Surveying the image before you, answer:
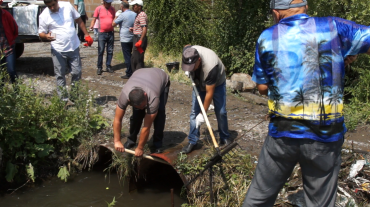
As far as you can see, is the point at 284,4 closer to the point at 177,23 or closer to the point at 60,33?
the point at 60,33

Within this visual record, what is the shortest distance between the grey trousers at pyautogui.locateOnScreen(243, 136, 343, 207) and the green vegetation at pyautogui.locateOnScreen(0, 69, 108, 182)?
3.19 metres

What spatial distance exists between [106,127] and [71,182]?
3.06 feet

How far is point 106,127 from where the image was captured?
5508 mm

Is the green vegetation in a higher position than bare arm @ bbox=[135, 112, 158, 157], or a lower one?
lower

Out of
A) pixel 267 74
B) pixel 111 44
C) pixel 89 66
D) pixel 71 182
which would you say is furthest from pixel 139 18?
pixel 267 74

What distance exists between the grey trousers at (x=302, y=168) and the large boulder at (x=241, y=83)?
5.30m

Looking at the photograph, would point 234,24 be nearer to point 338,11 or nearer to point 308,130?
point 338,11

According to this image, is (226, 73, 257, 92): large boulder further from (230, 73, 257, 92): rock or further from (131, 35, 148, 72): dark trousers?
(131, 35, 148, 72): dark trousers

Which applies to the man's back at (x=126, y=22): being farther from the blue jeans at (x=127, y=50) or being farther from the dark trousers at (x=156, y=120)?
the dark trousers at (x=156, y=120)

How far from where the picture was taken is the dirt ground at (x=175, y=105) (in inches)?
203

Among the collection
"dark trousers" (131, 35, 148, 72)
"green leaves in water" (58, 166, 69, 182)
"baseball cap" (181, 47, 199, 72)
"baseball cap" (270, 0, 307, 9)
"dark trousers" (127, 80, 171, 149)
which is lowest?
"green leaves in water" (58, 166, 69, 182)

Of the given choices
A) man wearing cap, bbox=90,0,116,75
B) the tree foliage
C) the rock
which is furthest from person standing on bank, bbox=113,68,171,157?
the tree foliage

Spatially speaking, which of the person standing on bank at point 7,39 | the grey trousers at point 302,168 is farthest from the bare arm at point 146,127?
the person standing on bank at point 7,39

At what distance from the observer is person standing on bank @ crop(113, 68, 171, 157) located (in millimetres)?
3916
